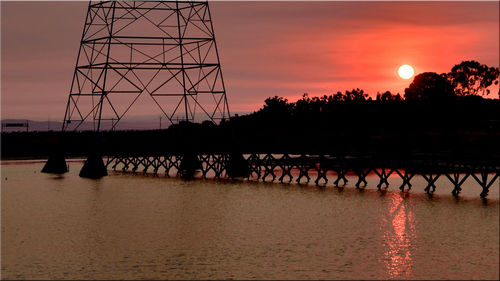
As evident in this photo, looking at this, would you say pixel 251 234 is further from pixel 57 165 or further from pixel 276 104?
pixel 276 104

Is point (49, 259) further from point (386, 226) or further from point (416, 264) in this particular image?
point (386, 226)

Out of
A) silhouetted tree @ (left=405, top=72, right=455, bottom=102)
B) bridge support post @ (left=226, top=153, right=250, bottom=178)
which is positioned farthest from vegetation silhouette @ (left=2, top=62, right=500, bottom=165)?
silhouetted tree @ (left=405, top=72, right=455, bottom=102)

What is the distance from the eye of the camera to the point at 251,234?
28.0 m

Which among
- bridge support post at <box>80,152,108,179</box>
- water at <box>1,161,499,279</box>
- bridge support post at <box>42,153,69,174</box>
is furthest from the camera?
bridge support post at <box>42,153,69,174</box>

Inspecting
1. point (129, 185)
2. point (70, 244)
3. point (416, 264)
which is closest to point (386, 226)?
point (416, 264)

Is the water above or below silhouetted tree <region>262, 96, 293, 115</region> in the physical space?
below

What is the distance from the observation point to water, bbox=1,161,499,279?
21.0 meters

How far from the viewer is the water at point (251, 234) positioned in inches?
827

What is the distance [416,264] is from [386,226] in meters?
8.45

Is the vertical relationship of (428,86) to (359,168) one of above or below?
above

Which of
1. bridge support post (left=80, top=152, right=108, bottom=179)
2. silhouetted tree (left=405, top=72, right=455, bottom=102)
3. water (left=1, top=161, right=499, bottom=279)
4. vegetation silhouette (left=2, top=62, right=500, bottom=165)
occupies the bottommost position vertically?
water (left=1, top=161, right=499, bottom=279)

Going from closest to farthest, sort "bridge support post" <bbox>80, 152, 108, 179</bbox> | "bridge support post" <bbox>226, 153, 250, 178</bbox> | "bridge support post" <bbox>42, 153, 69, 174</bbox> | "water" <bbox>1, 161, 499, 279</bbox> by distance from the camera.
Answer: "water" <bbox>1, 161, 499, 279</bbox> < "bridge support post" <bbox>226, 153, 250, 178</bbox> < "bridge support post" <bbox>80, 152, 108, 179</bbox> < "bridge support post" <bbox>42, 153, 69, 174</bbox>

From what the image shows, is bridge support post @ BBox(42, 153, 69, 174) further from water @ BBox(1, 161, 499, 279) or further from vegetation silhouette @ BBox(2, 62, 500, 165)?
water @ BBox(1, 161, 499, 279)

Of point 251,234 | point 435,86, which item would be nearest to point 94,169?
point 251,234
